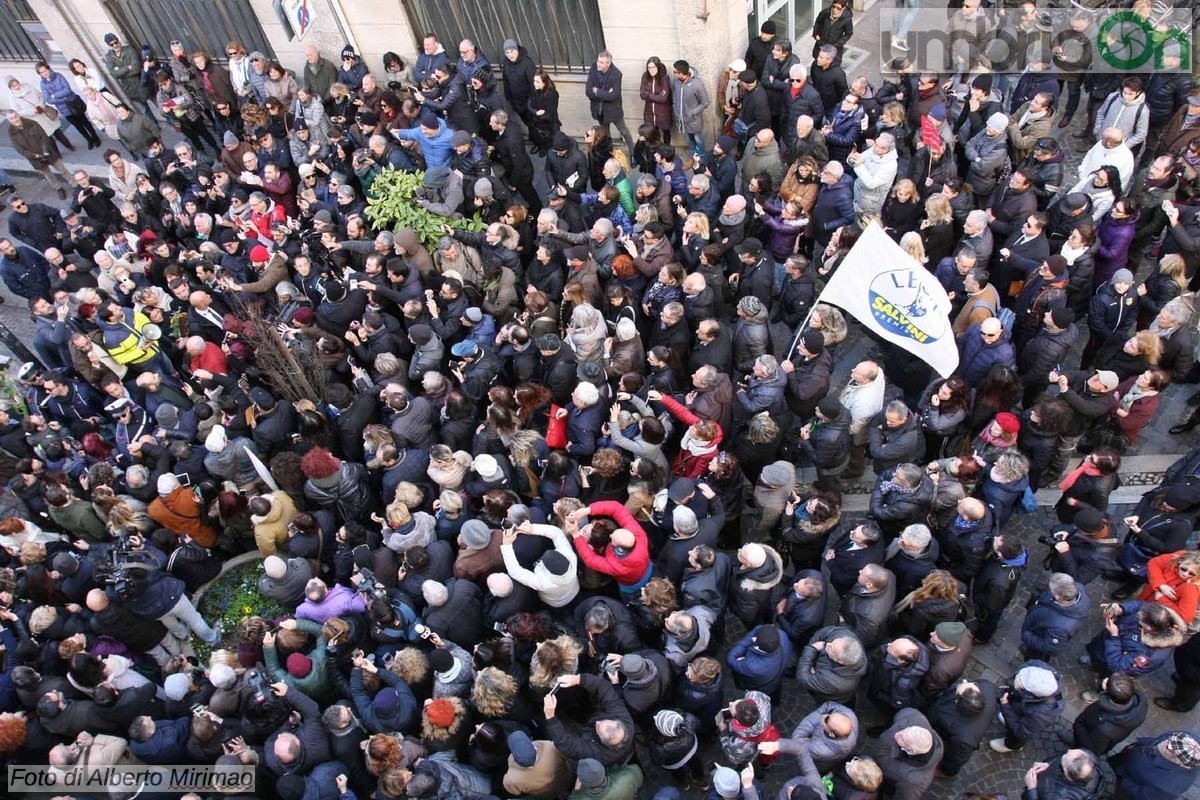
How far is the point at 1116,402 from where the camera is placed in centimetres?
763

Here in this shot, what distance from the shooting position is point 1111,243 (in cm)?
867

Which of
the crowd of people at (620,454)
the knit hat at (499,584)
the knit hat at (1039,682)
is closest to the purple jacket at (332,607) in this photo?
the crowd of people at (620,454)

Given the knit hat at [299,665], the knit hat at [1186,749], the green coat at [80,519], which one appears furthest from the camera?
the green coat at [80,519]

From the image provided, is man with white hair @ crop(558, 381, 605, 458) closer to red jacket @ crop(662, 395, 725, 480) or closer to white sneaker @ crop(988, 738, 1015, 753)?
red jacket @ crop(662, 395, 725, 480)

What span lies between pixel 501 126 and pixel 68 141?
10.2m

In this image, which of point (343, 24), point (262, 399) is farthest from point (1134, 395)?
point (343, 24)

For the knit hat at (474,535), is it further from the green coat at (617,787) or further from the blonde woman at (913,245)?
the blonde woman at (913,245)

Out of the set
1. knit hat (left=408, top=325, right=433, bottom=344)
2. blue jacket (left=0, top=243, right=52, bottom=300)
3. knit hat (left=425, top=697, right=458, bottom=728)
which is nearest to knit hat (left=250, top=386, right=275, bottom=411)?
knit hat (left=408, top=325, right=433, bottom=344)

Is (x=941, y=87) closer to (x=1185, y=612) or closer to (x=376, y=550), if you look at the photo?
(x=1185, y=612)

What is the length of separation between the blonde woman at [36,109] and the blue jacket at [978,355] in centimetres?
1515

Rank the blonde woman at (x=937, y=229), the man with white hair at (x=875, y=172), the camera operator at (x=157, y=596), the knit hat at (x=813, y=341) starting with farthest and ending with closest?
A: the man with white hair at (x=875, y=172), the blonde woman at (x=937, y=229), the knit hat at (x=813, y=341), the camera operator at (x=157, y=596)

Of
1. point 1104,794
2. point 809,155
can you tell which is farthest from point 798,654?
point 809,155

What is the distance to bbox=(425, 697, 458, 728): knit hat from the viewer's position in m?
5.91

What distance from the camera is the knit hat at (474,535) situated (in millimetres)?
6840
